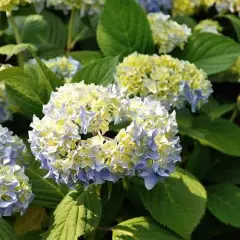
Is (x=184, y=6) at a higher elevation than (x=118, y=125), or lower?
lower

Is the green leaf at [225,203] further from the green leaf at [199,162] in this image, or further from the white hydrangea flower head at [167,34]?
the white hydrangea flower head at [167,34]

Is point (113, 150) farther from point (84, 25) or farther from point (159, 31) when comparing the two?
point (84, 25)

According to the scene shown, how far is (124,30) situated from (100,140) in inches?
29.3

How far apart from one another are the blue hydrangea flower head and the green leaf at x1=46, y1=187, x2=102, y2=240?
1080mm

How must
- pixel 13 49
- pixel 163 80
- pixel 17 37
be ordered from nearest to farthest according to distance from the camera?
1. pixel 163 80
2. pixel 13 49
3. pixel 17 37

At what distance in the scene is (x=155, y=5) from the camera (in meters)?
2.45

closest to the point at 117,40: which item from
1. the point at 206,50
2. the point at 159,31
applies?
the point at 159,31

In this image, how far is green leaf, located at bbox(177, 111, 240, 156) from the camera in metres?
1.89

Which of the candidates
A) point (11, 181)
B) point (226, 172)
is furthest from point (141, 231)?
point (226, 172)

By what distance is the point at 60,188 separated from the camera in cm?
170

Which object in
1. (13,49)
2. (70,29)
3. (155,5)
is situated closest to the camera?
(13,49)

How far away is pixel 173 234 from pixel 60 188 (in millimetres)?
325

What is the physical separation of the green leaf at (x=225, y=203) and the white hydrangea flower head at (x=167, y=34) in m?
0.48

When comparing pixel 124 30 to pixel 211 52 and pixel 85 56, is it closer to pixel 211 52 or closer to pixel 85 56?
pixel 85 56
